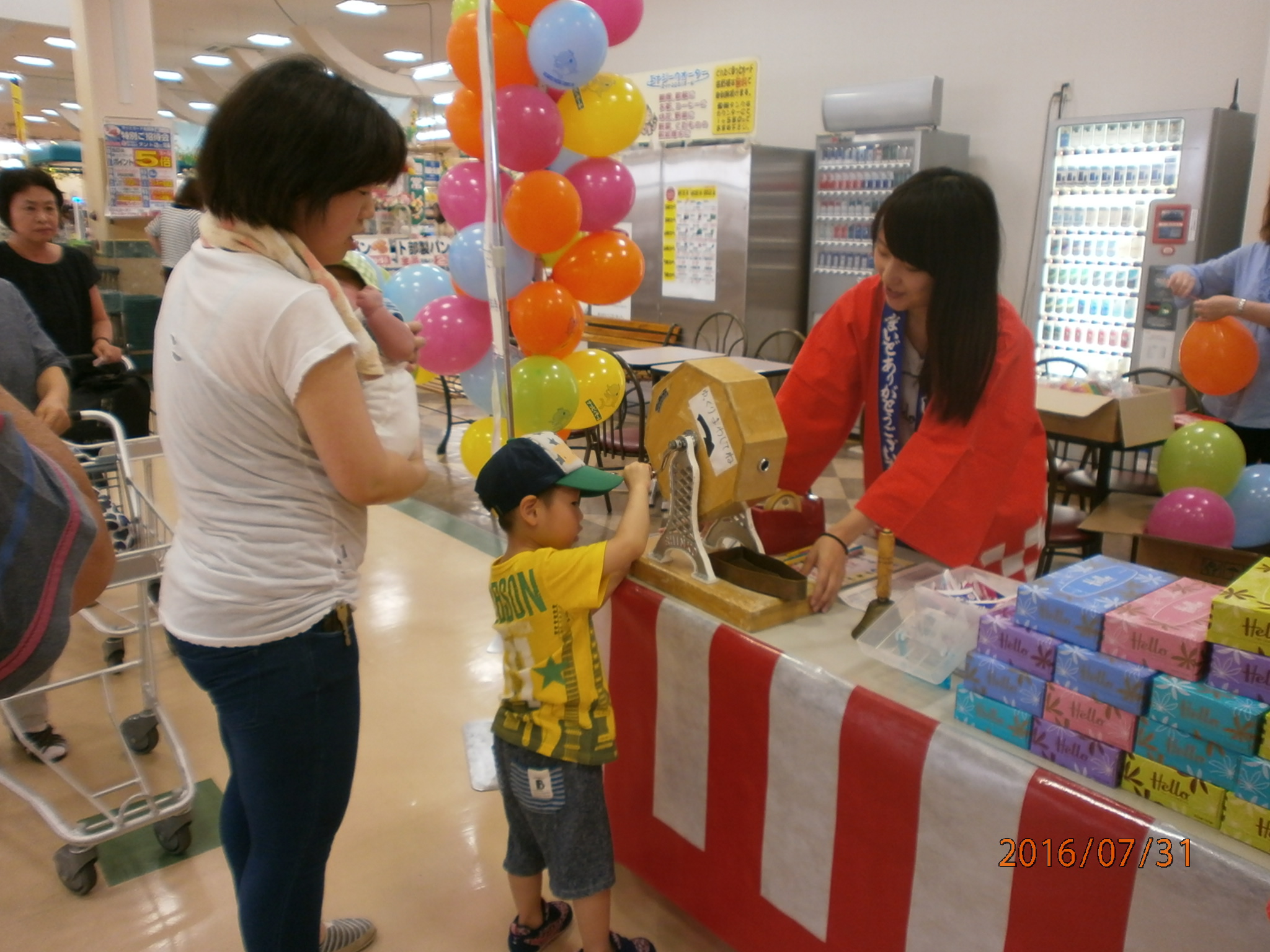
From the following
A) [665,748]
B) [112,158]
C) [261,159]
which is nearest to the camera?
[261,159]

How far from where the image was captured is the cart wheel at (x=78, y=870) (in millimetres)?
2094

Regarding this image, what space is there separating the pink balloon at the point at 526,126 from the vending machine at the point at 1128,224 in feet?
10.4

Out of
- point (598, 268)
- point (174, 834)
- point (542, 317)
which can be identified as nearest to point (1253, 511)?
point (598, 268)

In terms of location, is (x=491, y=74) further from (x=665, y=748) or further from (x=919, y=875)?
(x=919, y=875)

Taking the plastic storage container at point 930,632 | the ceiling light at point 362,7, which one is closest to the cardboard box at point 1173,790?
the plastic storage container at point 930,632

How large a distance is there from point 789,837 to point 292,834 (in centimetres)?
81

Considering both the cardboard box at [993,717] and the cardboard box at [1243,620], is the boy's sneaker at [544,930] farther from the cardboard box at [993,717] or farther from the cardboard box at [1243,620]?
the cardboard box at [1243,620]

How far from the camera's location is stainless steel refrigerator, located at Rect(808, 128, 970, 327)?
19.7ft

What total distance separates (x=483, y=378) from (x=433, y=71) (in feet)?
37.5

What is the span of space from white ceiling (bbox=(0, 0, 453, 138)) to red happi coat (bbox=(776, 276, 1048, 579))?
9.89 metres

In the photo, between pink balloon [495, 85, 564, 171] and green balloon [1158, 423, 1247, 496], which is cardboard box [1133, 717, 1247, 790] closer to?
green balloon [1158, 423, 1247, 496]

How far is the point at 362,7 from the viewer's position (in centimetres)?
1031

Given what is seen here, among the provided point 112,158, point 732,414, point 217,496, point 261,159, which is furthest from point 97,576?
point 112,158

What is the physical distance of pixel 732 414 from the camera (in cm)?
160
